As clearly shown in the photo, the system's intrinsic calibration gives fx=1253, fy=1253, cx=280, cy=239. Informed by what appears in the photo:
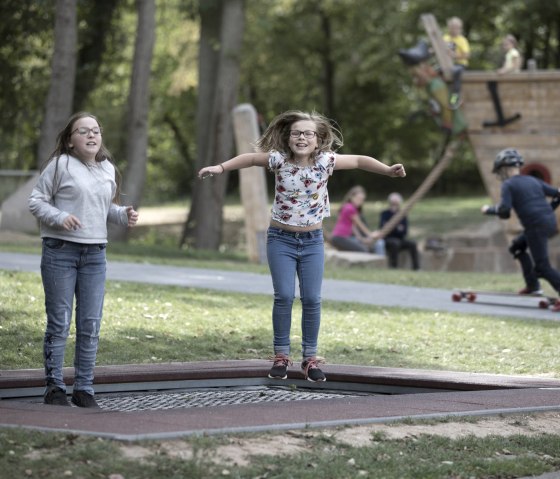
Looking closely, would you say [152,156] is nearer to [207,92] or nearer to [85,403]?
[207,92]

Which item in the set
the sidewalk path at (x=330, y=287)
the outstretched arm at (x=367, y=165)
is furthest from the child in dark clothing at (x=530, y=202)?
the outstretched arm at (x=367, y=165)

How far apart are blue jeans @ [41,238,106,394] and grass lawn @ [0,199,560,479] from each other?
55.3 inches

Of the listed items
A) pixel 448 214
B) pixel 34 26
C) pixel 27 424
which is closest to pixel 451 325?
pixel 27 424

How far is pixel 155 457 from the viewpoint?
5477 mm

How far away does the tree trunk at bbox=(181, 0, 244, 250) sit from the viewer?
2730 centimetres

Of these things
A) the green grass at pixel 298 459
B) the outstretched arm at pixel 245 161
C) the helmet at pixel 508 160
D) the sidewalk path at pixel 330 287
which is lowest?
the green grass at pixel 298 459

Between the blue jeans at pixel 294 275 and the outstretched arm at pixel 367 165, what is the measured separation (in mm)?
476

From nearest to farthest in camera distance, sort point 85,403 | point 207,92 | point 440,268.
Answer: point 85,403
point 440,268
point 207,92

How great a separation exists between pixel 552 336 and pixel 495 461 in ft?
19.8

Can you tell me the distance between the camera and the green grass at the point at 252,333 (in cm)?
1013

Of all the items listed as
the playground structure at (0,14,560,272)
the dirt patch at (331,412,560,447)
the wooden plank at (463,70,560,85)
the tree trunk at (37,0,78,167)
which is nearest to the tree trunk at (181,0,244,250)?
the playground structure at (0,14,560,272)

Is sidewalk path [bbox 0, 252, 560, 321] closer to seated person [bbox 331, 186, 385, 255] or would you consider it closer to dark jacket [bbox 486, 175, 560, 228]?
dark jacket [bbox 486, 175, 560, 228]

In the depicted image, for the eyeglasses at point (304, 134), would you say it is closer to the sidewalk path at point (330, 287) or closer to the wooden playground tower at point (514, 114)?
→ the sidewalk path at point (330, 287)

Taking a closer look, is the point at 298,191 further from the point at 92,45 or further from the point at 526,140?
the point at 92,45
